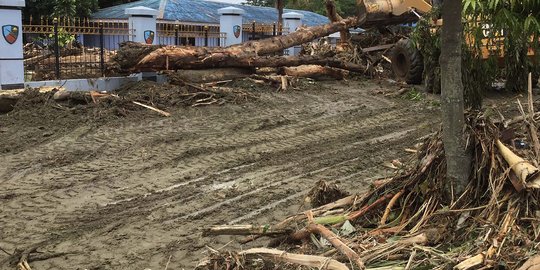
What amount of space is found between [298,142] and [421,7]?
827 centimetres

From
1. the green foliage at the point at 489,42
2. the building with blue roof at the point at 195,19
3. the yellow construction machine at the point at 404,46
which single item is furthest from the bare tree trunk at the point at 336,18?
the green foliage at the point at 489,42

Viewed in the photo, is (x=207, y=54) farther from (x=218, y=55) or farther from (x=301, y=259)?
(x=301, y=259)

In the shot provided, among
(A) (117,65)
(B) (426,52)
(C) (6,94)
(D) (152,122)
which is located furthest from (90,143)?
(B) (426,52)

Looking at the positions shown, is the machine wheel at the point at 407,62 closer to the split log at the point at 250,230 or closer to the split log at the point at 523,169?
the split log at the point at 523,169

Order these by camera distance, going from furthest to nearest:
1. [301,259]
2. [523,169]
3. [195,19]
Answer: [195,19] < [523,169] < [301,259]

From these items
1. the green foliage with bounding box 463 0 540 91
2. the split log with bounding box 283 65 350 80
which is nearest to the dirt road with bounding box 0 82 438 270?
the green foliage with bounding box 463 0 540 91

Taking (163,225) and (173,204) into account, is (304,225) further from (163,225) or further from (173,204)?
(173,204)

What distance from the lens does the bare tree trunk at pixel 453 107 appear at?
13.5 feet

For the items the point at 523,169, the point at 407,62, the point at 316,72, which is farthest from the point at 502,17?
the point at 316,72

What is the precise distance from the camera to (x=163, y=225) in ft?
17.3

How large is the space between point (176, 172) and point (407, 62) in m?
8.50

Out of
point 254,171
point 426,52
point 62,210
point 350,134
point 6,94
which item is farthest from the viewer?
point 426,52

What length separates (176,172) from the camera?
706 cm

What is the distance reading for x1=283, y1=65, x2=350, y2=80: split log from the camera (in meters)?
14.1
